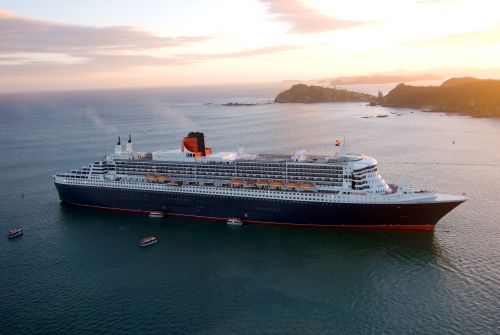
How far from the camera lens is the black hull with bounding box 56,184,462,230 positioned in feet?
105

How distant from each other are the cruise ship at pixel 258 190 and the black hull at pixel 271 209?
80mm

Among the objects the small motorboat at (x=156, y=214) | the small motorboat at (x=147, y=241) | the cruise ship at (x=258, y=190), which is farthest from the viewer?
the small motorboat at (x=156, y=214)

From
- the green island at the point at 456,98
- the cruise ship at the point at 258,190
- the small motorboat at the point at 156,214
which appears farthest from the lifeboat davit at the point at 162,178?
the green island at the point at 456,98

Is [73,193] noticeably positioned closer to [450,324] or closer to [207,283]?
[207,283]

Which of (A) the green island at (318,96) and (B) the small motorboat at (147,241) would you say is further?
(A) the green island at (318,96)

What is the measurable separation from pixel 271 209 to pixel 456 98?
111329 mm

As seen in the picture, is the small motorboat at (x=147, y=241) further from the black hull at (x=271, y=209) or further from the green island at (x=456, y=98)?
the green island at (x=456, y=98)

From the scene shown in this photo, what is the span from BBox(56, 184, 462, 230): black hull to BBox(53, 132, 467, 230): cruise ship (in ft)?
0.26

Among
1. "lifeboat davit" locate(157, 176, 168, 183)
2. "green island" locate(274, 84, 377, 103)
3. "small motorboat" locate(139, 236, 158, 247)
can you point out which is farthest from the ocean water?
"green island" locate(274, 84, 377, 103)

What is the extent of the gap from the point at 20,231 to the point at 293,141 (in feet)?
168

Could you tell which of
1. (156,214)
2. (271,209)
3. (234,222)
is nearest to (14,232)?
(156,214)

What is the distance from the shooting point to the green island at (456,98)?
109 metres

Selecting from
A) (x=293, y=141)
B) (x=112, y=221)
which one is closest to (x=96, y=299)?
(x=112, y=221)

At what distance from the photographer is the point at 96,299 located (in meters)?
24.3
